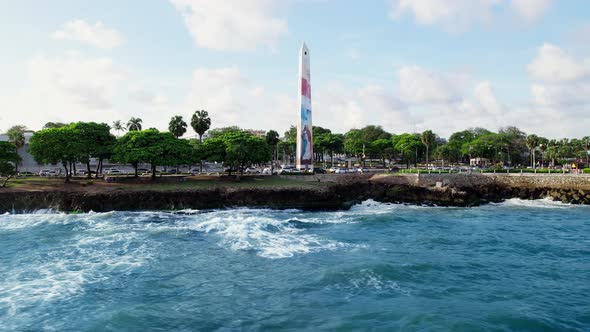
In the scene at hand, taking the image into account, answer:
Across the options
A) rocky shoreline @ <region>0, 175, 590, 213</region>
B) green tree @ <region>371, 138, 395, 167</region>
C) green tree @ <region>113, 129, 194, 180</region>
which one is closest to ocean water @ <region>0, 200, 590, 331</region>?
rocky shoreline @ <region>0, 175, 590, 213</region>

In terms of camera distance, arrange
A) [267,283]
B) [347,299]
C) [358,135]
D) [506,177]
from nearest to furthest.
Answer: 1. [347,299]
2. [267,283]
3. [506,177]
4. [358,135]

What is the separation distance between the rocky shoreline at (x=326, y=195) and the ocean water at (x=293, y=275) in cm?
905

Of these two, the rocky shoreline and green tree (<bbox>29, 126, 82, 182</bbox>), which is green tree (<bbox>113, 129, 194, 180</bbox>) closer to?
green tree (<bbox>29, 126, 82, 182</bbox>)

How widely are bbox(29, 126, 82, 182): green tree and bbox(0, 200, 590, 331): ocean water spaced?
802 inches

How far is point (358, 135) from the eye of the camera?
580 feet

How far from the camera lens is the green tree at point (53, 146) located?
2566 inches

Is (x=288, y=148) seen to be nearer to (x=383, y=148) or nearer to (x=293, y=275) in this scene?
(x=383, y=148)

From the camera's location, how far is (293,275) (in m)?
27.5

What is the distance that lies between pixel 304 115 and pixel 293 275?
2374 inches

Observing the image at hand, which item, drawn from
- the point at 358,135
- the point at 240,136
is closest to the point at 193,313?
the point at 240,136

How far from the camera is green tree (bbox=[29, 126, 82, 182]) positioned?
65.2 m

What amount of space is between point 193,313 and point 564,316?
1886 cm

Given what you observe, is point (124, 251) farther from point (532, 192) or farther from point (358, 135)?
point (358, 135)

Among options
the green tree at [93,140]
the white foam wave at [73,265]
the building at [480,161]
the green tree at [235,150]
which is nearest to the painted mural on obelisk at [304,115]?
the green tree at [235,150]
